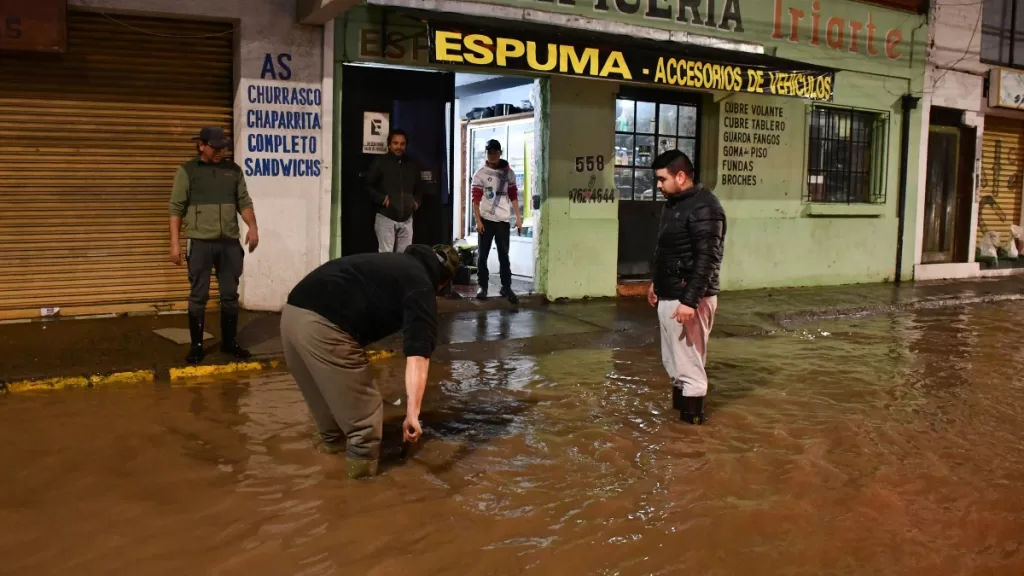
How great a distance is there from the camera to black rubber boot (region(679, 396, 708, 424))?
5820 millimetres

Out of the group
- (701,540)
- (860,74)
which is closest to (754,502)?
(701,540)

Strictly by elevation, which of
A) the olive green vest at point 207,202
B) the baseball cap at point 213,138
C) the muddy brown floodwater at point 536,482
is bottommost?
the muddy brown floodwater at point 536,482

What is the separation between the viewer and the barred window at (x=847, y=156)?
13.5 metres

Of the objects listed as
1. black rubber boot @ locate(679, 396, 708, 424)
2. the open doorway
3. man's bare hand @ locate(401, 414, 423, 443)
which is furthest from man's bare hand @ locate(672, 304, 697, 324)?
the open doorway

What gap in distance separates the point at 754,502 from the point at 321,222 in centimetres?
606

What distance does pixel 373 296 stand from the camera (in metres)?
4.42

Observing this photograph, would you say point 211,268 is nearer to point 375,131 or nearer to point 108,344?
point 108,344

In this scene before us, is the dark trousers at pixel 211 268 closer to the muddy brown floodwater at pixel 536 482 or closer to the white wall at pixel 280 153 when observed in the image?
the muddy brown floodwater at pixel 536 482

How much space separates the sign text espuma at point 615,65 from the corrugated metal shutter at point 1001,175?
274 inches

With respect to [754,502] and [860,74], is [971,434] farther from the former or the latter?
[860,74]

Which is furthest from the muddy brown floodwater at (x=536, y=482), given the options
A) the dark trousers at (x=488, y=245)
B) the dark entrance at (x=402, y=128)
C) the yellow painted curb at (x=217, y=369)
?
the dark trousers at (x=488, y=245)

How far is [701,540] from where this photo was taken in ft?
13.1

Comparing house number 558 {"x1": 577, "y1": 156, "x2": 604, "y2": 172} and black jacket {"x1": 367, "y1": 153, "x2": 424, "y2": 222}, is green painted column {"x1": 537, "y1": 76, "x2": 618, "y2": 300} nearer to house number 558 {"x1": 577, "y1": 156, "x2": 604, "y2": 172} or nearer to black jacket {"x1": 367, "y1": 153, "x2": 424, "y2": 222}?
house number 558 {"x1": 577, "y1": 156, "x2": 604, "y2": 172}

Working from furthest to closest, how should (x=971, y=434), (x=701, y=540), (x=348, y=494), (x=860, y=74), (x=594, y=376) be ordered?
(x=860, y=74) < (x=594, y=376) < (x=971, y=434) < (x=348, y=494) < (x=701, y=540)
